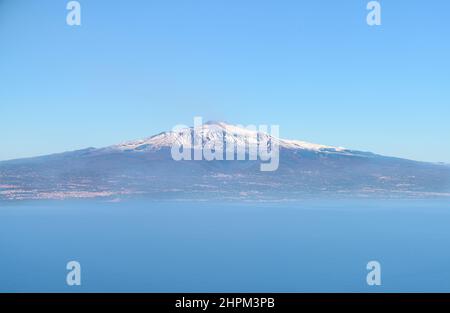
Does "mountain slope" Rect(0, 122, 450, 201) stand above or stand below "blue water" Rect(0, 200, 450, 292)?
above

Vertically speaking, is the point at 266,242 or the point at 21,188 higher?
the point at 21,188

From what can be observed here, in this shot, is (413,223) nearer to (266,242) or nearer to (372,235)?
(372,235)

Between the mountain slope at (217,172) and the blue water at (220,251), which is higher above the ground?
the mountain slope at (217,172)

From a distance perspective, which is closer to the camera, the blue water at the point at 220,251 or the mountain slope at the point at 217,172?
the blue water at the point at 220,251

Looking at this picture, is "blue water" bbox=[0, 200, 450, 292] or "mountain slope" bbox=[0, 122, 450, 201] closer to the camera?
"blue water" bbox=[0, 200, 450, 292]

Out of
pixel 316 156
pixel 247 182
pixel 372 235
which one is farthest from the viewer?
pixel 247 182
